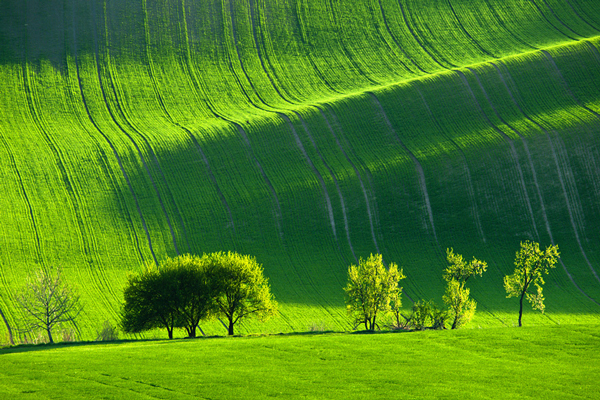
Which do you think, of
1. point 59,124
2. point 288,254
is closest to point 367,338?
point 288,254

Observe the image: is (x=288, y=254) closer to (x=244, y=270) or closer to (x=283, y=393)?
(x=244, y=270)

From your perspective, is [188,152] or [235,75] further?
[235,75]

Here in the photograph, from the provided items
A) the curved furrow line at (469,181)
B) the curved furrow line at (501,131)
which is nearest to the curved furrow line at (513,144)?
the curved furrow line at (501,131)

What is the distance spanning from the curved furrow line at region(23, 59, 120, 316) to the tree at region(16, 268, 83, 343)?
12.0ft

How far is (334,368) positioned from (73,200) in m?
51.8

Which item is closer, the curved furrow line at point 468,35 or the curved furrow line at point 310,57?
the curved furrow line at point 310,57

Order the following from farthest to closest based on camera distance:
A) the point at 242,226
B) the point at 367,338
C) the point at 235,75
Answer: the point at 235,75, the point at 242,226, the point at 367,338

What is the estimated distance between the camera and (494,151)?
74.9 meters

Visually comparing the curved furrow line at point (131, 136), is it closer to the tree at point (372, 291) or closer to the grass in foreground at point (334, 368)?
the tree at point (372, 291)

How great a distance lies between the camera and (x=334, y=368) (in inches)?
1122

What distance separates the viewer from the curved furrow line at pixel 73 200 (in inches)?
2241

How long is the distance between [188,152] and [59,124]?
2376 cm

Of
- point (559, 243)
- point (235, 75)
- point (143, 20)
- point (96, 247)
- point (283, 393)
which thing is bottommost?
point (283, 393)

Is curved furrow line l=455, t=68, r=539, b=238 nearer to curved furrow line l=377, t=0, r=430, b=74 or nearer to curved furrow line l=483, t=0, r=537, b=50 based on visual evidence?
curved furrow line l=377, t=0, r=430, b=74
